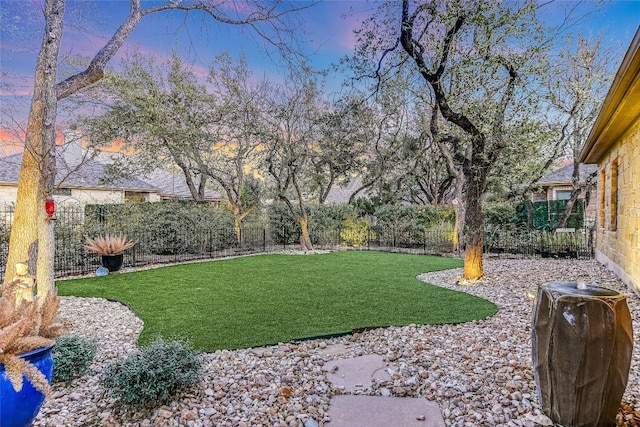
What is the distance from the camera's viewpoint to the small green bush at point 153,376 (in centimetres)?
254

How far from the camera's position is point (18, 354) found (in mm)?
1939

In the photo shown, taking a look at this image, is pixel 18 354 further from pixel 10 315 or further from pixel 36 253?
pixel 36 253

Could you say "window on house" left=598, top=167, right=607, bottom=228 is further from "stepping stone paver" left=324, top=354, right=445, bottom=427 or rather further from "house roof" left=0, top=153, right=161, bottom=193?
"house roof" left=0, top=153, right=161, bottom=193

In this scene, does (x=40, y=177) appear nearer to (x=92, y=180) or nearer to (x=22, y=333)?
(x=22, y=333)

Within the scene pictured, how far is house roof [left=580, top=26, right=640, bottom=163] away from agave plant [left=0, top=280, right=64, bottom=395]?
4992 millimetres

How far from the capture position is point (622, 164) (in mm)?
6605

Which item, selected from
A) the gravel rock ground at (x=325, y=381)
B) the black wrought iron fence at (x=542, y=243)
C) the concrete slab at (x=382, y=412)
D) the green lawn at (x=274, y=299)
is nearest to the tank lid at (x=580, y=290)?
the gravel rock ground at (x=325, y=381)

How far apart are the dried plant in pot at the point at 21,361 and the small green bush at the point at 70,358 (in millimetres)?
1018

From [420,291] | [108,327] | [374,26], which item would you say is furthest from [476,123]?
[108,327]

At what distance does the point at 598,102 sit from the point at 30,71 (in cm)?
1331

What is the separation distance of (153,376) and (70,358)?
1131 millimetres

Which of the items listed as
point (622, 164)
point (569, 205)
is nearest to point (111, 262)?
point (622, 164)

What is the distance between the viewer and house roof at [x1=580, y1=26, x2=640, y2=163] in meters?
3.55

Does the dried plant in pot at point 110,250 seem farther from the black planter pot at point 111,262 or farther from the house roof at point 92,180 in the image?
the house roof at point 92,180
